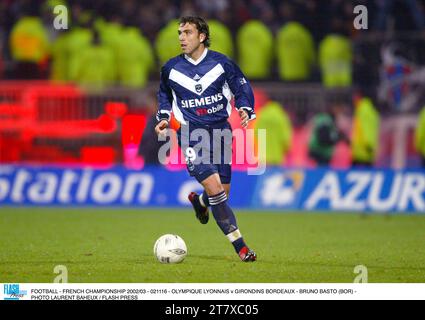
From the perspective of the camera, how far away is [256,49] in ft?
67.1

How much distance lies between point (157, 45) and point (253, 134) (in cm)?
325

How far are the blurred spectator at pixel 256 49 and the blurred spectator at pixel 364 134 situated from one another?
240 cm

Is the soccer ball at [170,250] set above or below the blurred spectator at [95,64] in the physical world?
below

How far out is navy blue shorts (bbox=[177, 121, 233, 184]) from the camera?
10.2m

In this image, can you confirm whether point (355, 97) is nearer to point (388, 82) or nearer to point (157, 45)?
point (388, 82)

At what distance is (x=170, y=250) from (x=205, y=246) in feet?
6.59

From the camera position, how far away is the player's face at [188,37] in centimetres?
1029

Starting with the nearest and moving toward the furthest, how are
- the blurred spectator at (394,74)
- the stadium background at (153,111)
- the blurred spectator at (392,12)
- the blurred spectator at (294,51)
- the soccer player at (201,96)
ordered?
1. the soccer player at (201,96)
2. the stadium background at (153,111)
3. the blurred spectator at (394,74)
4. the blurred spectator at (294,51)
5. the blurred spectator at (392,12)

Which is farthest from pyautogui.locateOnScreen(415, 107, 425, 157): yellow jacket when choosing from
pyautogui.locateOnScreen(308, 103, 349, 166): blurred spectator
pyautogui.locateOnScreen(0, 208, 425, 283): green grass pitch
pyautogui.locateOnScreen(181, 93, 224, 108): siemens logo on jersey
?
pyautogui.locateOnScreen(181, 93, 224, 108): siemens logo on jersey

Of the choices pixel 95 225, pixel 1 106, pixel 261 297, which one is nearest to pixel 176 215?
pixel 95 225

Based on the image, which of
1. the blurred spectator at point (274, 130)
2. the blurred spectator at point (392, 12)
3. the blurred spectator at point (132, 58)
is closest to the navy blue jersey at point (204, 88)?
the blurred spectator at point (274, 130)

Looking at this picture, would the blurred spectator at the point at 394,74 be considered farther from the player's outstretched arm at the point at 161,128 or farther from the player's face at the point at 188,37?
the player's outstretched arm at the point at 161,128

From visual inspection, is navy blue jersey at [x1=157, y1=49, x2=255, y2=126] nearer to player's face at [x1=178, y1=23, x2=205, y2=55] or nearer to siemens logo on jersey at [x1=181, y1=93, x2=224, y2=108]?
siemens logo on jersey at [x1=181, y1=93, x2=224, y2=108]

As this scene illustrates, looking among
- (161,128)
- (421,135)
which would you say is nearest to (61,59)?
(421,135)
